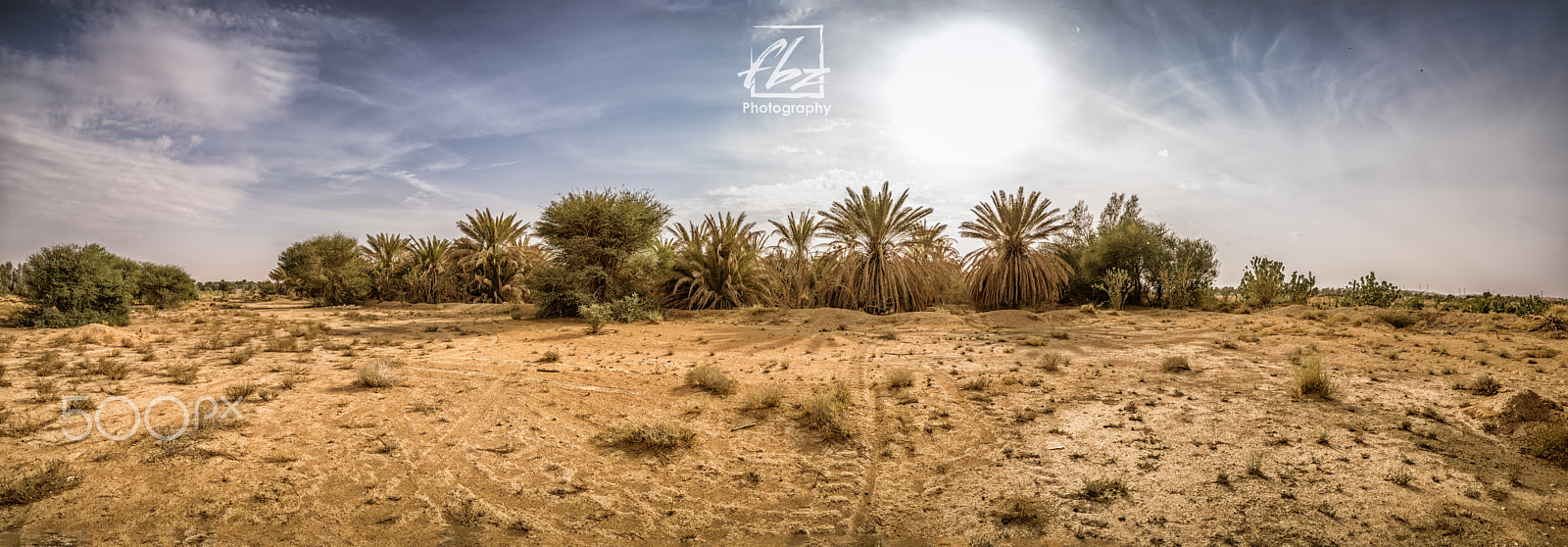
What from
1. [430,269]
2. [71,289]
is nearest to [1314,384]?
[71,289]

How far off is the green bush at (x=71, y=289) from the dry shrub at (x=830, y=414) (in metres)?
15.9

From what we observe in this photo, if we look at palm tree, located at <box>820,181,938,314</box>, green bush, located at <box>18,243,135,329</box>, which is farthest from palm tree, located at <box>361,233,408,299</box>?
palm tree, located at <box>820,181,938,314</box>

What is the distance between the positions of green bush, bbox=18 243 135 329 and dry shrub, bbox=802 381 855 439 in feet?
52.2

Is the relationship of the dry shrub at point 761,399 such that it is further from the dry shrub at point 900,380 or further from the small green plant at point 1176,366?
the small green plant at point 1176,366

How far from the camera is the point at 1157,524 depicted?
381 centimetres

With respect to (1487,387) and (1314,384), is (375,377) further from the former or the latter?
(1487,387)

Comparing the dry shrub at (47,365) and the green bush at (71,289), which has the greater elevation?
the green bush at (71,289)

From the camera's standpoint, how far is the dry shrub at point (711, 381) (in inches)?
279

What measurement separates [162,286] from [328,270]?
5.25m

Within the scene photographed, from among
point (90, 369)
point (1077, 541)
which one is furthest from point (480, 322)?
point (1077, 541)

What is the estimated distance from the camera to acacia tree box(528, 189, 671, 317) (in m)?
16.4

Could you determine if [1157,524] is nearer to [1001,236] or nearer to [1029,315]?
[1029,315]

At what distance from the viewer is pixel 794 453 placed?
5293 mm

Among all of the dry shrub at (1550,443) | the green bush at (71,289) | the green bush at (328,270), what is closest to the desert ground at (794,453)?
the dry shrub at (1550,443)
